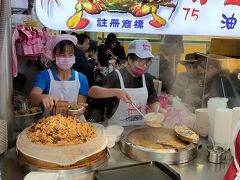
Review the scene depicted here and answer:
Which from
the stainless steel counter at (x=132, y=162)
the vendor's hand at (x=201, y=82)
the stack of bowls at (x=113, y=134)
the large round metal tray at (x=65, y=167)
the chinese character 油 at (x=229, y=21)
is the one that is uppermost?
the chinese character 油 at (x=229, y=21)

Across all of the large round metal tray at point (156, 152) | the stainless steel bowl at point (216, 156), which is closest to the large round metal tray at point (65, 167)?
the large round metal tray at point (156, 152)

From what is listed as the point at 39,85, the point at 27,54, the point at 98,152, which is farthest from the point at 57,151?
the point at 27,54

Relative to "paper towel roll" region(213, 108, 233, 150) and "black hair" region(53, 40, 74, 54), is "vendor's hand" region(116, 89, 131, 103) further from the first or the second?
"paper towel roll" region(213, 108, 233, 150)

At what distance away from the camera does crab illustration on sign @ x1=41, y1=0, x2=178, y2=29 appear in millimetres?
1350

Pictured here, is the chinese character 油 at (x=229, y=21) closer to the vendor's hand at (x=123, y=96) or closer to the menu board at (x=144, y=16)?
the menu board at (x=144, y=16)

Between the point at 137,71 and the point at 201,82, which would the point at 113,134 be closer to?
the point at 137,71

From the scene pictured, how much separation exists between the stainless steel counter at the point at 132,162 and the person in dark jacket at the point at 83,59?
928 millimetres

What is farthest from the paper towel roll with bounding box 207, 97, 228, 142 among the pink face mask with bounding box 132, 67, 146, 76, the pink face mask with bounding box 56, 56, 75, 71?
the pink face mask with bounding box 56, 56, 75, 71

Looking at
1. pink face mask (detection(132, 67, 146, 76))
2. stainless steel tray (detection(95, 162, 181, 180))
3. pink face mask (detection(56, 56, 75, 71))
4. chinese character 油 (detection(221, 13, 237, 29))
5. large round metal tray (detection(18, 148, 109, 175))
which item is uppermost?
chinese character 油 (detection(221, 13, 237, 29))

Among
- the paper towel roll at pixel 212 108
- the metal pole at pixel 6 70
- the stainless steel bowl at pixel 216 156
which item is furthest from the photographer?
the paper towel roll at pixel 212 108

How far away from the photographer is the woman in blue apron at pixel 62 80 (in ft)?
6.48

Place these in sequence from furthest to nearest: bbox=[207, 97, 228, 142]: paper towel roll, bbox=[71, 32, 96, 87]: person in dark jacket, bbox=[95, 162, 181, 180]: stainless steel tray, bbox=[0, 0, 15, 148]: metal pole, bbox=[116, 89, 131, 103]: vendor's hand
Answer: bbox=[71, 32, 96, 87]: person in dark jacket → bbox=[116, 89, 131, 103]: vendor's hand → bbox=[207, 97, 228, 142]: paper towel roll → bbox=[0, 0, 15, 148]: metal pole → bbox=[95, 162, 181, 180]: stainless steel tray

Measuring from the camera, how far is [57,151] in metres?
1.29

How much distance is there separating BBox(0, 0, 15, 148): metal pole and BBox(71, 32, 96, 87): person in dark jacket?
80cm
